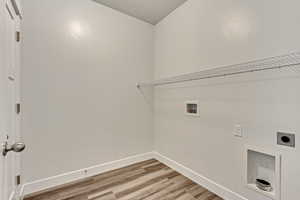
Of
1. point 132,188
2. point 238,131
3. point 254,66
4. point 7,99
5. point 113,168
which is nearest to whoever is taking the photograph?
point 7,99

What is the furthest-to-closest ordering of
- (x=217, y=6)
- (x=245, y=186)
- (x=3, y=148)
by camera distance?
(x=217, y=6) → (x=245, y=186) → (x=3, y=148)

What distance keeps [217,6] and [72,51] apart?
6.72 ft

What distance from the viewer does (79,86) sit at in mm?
2123

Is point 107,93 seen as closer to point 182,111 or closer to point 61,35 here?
point 61,35

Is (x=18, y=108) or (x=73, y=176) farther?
(x=73, y=176)

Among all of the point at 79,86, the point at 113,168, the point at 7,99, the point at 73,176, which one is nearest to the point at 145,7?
the point at 79,86

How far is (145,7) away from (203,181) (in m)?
2.86

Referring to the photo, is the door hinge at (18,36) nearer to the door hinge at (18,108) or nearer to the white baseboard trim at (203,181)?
the door hinge at (18,108)

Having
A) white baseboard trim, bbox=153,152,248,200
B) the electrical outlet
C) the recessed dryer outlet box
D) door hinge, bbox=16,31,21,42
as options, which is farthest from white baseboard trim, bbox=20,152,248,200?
door hinge, bbox=16,31,21,42

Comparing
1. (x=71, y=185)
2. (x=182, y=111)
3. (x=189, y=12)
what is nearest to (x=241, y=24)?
(x=189, y=12)

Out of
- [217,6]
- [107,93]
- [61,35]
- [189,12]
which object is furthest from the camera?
[107,93]

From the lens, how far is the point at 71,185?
1980 mm

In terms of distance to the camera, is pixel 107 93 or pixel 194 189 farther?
pixel 107 93

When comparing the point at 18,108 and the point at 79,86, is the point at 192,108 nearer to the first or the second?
the point at 79,86
